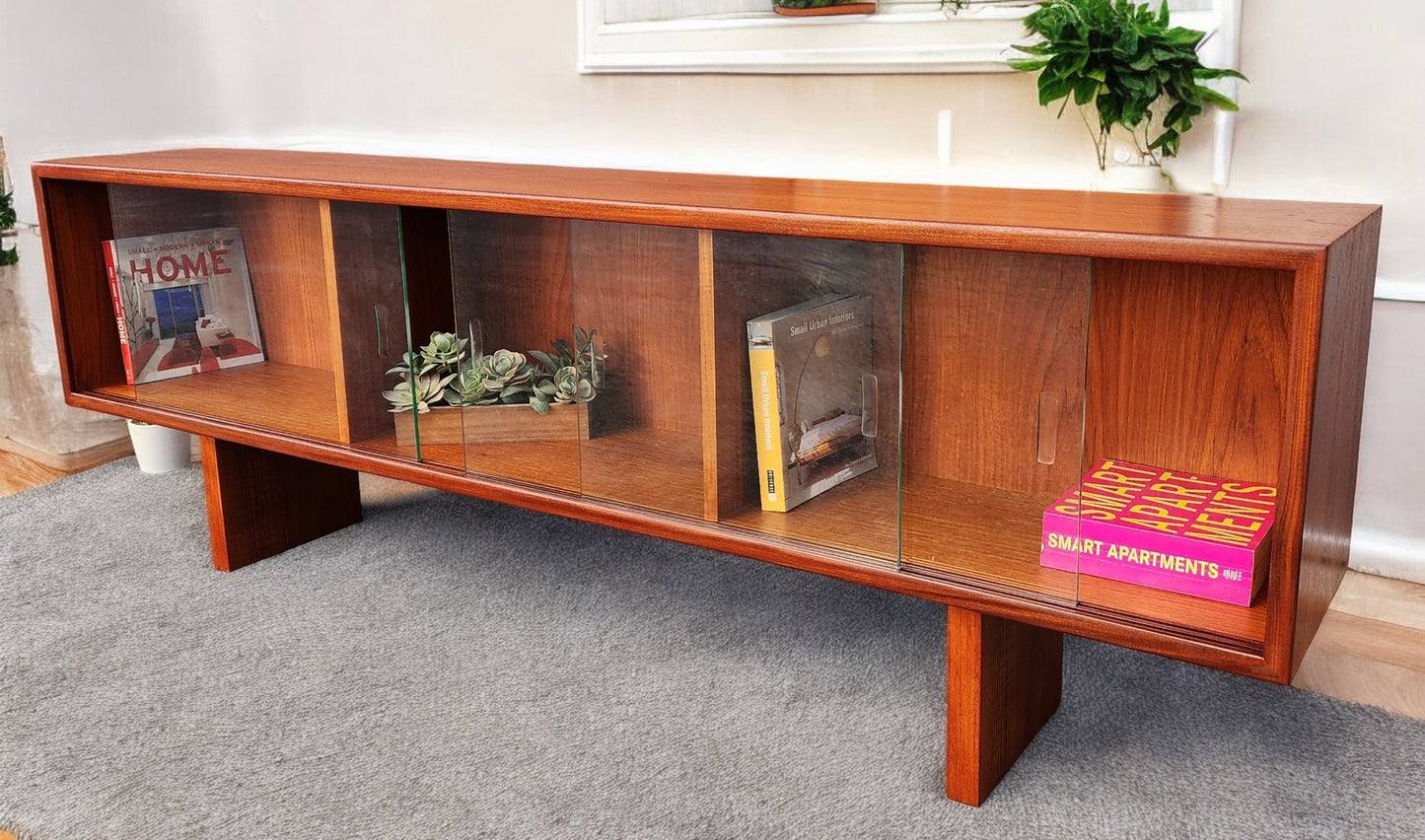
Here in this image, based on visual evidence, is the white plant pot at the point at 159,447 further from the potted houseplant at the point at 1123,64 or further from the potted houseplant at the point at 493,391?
the potted houseplant at the point at 1123,64

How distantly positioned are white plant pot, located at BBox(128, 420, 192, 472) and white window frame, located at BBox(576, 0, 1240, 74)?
1294 mm

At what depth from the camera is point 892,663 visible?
1810 millimetres

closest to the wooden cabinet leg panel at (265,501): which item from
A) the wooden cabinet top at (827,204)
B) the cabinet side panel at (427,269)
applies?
the wooden cabinet top at (827,204)

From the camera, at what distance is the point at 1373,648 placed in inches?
69.5

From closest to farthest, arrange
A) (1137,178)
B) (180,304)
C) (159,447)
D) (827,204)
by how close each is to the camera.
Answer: (827,204), (1137,178), (180,304), (159,447)

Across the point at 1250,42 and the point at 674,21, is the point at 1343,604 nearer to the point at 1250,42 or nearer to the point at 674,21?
the point at 1250,42

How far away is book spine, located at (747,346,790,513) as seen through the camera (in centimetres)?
154

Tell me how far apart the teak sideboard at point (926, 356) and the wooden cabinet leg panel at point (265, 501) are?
261 millimetres

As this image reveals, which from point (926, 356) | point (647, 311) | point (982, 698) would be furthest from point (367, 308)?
point (982, 698)

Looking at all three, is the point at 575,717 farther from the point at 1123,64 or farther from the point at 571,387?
the point at 1123,64

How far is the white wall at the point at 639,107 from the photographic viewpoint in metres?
1.66

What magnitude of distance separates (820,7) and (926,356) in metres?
0.81

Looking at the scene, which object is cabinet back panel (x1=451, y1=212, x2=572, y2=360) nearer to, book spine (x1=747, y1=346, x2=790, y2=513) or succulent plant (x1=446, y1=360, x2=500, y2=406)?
succulent plant (x1=446, y1=360, x2=500, y2=406)

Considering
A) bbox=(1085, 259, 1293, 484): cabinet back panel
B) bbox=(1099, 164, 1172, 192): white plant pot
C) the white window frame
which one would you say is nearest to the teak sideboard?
bbox=(1085, 259, 1293, 484): cabinet back panel
